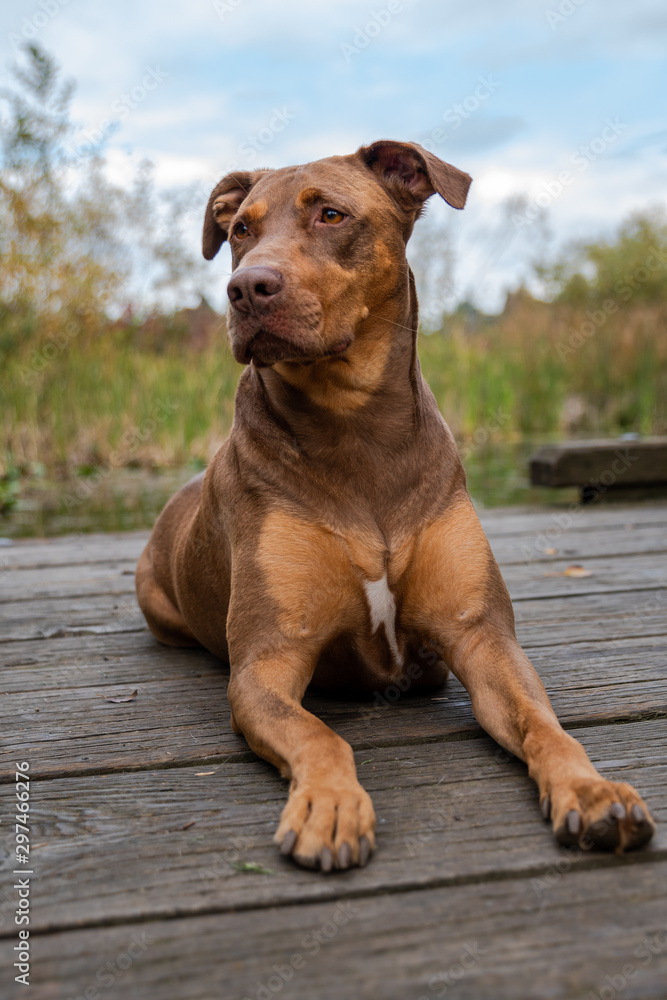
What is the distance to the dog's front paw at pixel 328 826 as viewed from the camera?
5.37 ft

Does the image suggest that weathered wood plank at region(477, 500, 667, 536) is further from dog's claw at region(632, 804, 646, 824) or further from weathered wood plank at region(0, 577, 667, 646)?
dog's claw at region(632, 804, 646, 824)

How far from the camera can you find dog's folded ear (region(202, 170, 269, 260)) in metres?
3.04

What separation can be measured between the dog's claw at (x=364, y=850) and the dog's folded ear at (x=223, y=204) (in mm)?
2142

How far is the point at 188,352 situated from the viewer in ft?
34.1

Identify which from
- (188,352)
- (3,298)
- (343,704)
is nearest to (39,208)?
(3,298)

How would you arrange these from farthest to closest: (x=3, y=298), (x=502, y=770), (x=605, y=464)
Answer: (x=3, y=298) → (x=605, y=464) → (x=502, y=770)

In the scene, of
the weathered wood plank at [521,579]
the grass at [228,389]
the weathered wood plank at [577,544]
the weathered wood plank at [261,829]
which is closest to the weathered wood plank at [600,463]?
the weathered wood plank at [577,544]

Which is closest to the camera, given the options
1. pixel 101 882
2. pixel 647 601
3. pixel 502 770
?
pixel 101 882

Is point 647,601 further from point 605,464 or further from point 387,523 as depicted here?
point 605,464

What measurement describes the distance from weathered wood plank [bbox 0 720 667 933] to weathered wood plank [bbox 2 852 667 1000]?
57 millimetres

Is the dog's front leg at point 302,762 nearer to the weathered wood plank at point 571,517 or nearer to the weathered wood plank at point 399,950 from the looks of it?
the weathered wood plank at point 399,950

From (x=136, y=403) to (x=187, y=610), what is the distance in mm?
5841

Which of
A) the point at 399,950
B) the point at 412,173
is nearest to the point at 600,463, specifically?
the point at 412,173

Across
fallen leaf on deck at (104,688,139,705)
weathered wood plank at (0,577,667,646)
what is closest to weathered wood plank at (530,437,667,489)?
weathered wood plank at (0,577,667,646)
